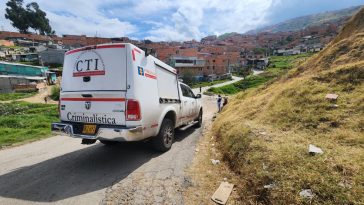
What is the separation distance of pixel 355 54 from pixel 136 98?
8.06 meters

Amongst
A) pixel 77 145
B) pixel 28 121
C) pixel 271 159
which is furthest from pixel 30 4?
pixel 271 159

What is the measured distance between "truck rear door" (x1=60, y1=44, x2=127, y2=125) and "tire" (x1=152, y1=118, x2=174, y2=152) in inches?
55.5

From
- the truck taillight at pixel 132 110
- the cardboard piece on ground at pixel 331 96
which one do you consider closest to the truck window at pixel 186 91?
the truck taillight at pixel 132 110

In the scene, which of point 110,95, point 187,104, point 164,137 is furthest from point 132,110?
point 187,104

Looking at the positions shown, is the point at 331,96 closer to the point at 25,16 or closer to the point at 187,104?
the point at 187,104

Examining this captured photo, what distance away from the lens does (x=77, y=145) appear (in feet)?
22.9

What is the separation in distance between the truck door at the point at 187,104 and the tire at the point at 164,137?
1.32m

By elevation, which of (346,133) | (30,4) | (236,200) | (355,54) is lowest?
(236,200)

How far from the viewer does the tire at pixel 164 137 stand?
566cm

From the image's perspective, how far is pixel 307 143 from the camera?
14.3ft

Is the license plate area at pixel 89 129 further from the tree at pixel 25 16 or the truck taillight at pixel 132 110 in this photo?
the tree at pixel 25 16

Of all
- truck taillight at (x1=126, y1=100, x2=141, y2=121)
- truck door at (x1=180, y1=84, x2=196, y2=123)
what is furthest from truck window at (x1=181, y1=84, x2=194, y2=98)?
truck taillight at (x1=126, y1=100, x2=141, y2=121)

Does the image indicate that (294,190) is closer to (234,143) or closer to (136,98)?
(234,143)

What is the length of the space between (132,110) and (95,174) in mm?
1558
